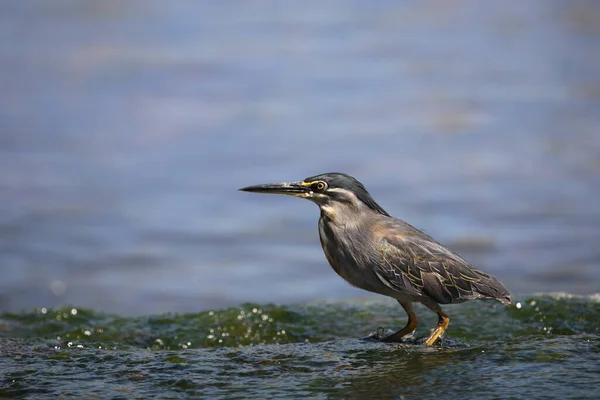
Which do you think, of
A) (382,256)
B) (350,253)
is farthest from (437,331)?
(350,253)

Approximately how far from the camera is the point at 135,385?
6.34 m

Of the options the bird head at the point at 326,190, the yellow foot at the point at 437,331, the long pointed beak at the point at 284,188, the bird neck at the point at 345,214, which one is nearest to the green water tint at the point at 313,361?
the yellow foot at the point at 437,331

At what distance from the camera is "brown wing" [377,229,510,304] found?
7676 mm

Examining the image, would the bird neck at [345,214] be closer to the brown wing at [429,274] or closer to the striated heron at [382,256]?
the striated heron at [382,256]

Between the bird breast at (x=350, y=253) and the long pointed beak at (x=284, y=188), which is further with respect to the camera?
the long pointed beak at (x=284, y=188)

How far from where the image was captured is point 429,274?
781 centimetres

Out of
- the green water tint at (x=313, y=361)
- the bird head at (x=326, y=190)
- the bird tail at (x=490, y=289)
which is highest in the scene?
the bird head at (x=326, y=190)

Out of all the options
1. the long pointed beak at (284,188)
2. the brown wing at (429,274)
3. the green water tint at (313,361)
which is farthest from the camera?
the long pointed beak at (284,188)

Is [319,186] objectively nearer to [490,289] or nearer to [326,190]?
[326,190]

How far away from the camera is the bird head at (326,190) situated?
7848 millimetres

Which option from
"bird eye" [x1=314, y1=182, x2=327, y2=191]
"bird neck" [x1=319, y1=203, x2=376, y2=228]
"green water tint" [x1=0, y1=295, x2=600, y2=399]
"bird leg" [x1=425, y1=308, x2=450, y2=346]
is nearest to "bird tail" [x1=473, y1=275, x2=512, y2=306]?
"bird leg" [x1=425, y1=308, x2=450, y2=346]

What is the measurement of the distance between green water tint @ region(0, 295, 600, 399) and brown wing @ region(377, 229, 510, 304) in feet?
1.32

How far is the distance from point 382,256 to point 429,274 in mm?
397

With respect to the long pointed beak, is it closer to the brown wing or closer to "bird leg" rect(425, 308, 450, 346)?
the brown wing
